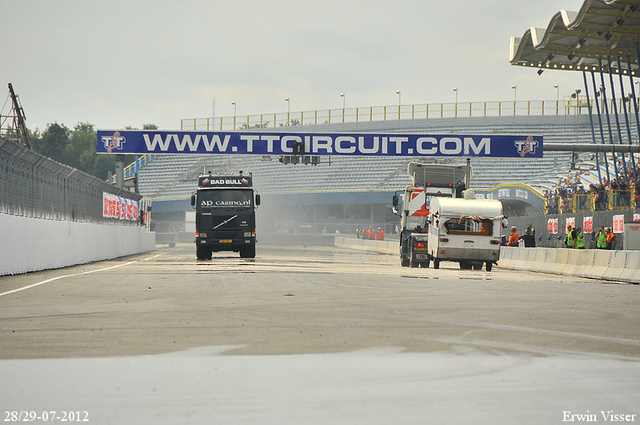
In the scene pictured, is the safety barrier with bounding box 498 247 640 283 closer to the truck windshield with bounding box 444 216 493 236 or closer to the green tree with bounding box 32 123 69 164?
the truck windshield with bounding box 444 216 493 236

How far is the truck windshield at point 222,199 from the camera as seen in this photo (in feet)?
102

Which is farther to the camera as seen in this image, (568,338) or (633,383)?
(568,338)

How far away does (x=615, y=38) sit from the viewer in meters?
40.8

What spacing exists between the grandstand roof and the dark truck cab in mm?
18434

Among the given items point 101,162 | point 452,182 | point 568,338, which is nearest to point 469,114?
point 452,182

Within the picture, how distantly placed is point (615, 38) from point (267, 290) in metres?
33.3

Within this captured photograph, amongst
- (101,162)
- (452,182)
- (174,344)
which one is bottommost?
(174,344)

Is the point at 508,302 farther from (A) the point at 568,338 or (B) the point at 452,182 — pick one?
(B) the point at 452,182

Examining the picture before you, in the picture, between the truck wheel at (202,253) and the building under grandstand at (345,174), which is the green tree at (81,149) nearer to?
the building under grandstand at (345,174)

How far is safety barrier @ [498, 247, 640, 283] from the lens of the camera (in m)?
20.2

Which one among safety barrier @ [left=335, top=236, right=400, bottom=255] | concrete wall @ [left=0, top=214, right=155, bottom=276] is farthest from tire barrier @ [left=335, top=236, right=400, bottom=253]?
concrete wall @ [left=0, top=214, right=155, bottom=276]

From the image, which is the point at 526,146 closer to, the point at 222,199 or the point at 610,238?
the point at 610,238

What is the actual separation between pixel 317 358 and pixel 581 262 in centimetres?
1828

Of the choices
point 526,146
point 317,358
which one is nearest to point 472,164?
point 526,146
